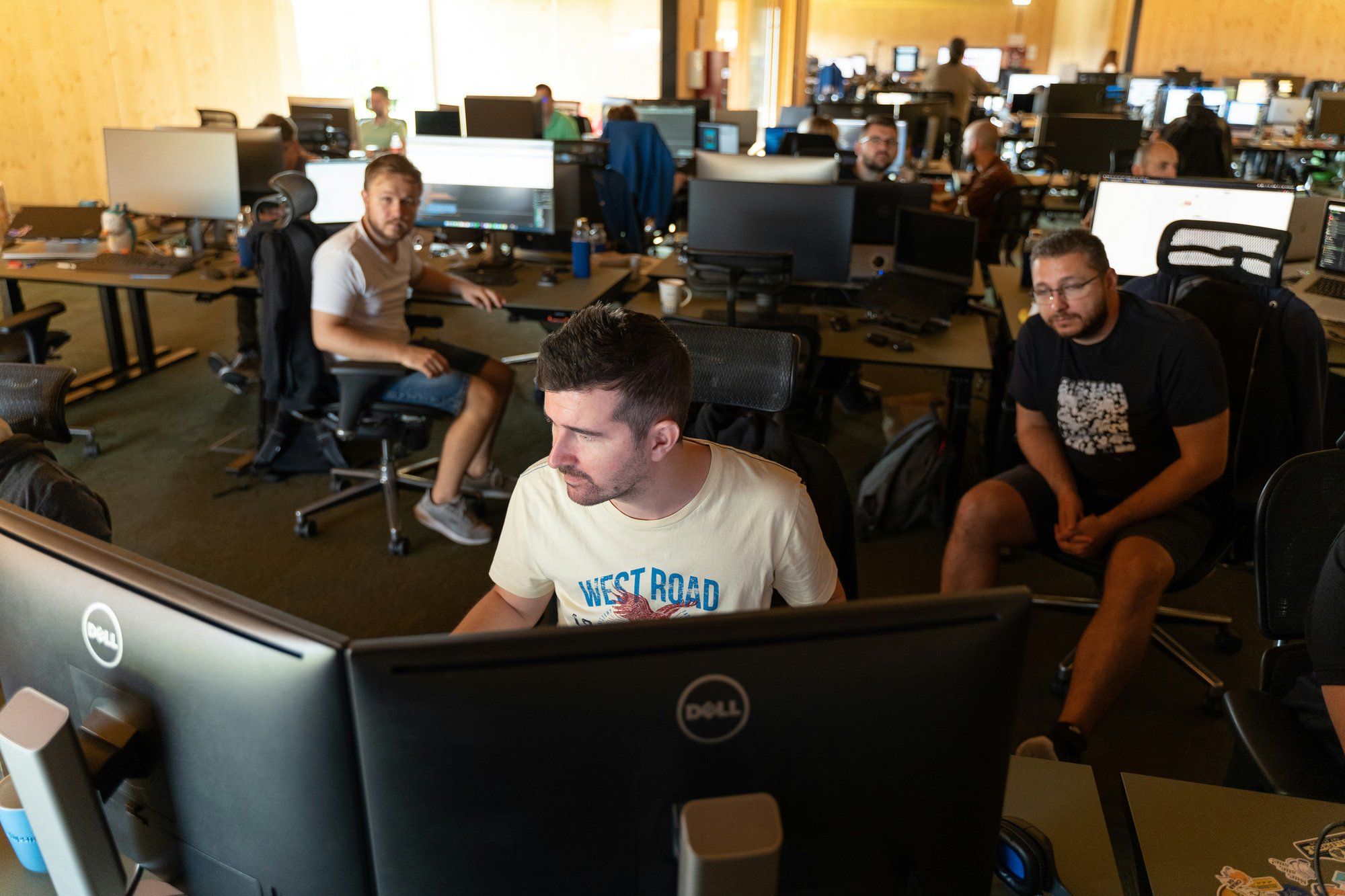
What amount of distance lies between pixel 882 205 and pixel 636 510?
9.52 feet

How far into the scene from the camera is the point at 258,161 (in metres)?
4.50

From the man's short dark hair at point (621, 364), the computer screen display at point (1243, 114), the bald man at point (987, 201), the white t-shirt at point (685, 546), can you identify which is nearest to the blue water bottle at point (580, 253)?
the bald man at point (987, 201)

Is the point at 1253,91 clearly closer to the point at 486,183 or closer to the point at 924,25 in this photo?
the point at 924,25

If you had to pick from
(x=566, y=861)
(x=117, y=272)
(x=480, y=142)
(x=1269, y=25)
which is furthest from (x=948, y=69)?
(x=566, y=861)

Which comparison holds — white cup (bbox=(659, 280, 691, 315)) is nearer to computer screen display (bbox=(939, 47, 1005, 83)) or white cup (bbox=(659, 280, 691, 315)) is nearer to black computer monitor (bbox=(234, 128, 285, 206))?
black computer monitor (bbox=(234, 128, 285, 206))

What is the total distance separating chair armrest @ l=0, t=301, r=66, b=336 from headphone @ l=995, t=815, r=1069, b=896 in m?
3.55

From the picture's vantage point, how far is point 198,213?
4156mm

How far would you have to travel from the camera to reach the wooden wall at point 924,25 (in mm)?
18016

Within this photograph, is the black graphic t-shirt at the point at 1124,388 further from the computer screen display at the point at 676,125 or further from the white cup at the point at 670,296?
the computer screen display at the point at 676,125

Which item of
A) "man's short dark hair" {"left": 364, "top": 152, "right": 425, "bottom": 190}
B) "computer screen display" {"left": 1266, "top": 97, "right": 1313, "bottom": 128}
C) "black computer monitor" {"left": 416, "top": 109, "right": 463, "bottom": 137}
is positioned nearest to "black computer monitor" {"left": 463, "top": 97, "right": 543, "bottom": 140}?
"black computer monitor" {"left": 416, "top": 109, "right": 463, "bottom": 137}

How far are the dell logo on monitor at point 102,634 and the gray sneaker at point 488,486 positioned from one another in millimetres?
2503

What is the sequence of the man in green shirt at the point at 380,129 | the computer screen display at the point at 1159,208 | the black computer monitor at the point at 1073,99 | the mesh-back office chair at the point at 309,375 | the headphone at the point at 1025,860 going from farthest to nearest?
the black computer monitor at the point at 1073,99 < the man in green shirt at the point at 380,129 < the computer screen display at the point at 1159,208 < the mesh-back office chair at the point at 309,375 < the headphone at the point at 1025,860

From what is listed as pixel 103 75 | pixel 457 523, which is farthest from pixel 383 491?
pixel 103 75

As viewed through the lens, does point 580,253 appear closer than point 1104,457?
No
